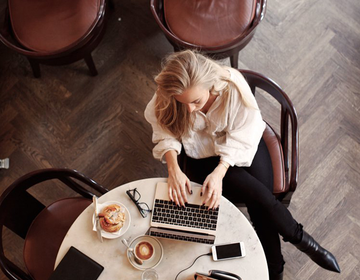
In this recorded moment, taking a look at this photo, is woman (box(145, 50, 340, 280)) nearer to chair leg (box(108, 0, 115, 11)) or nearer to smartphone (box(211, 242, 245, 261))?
smartphone (box(211, 242, 245, 261))

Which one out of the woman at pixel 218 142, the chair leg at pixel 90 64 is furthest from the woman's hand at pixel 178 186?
the chair leg at pixel 90 64

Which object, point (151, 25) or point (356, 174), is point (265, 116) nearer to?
point (356, 174)

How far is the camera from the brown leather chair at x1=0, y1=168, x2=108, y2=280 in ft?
6.61

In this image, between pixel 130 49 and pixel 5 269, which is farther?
pixel 130 49

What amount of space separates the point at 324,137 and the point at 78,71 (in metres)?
1.96

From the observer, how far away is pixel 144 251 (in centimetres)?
183

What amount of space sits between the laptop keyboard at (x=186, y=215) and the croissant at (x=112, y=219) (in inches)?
6.2

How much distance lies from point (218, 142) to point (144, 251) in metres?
0.69

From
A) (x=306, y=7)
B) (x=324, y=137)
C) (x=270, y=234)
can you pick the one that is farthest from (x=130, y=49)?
(x=270, y=234)

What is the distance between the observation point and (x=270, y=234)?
84.9 inches

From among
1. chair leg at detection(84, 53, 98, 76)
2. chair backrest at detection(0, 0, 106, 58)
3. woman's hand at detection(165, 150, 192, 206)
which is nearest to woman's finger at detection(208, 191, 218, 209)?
woman's hand at detection(165, 150, 192, 206)

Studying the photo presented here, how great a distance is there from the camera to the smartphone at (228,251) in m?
1.81

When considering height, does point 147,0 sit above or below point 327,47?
below

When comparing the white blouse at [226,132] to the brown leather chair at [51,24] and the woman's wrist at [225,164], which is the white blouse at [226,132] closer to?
the woman's wrist at [225,164]
